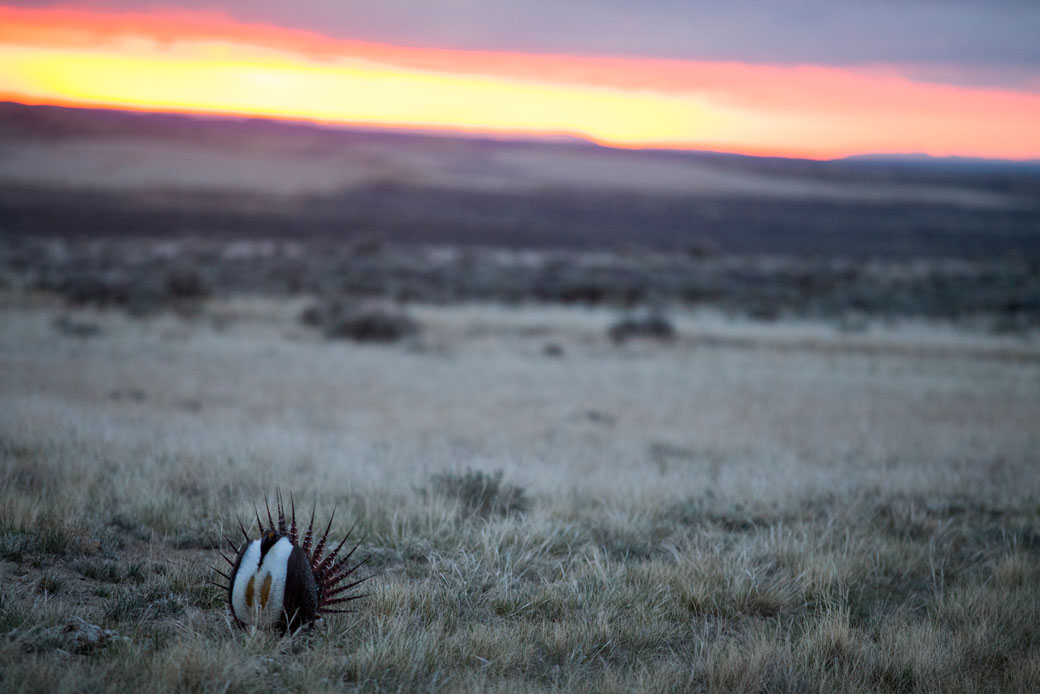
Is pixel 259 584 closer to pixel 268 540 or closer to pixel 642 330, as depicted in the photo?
pixel 268 540

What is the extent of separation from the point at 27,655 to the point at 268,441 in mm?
4430

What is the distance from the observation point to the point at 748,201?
10919cm

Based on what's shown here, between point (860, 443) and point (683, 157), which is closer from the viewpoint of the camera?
point (860, 443)

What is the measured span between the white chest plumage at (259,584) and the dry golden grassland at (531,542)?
0.10 m

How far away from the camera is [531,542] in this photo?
4391mm

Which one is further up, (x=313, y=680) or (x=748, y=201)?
(x=748, y=201)

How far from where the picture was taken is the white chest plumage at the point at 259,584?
3.08 m

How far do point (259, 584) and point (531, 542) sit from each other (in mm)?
1737

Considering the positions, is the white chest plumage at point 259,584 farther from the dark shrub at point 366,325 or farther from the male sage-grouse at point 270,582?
the dark shrub at point 366,325

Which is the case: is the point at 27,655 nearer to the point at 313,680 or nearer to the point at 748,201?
the point at 313,680

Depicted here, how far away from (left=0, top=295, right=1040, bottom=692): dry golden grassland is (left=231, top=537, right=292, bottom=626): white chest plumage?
10cm

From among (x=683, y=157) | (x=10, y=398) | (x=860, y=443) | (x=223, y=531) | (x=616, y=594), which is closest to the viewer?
(x=616, y=594)

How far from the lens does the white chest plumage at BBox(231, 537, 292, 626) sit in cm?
308

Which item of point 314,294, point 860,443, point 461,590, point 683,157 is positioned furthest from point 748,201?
point 461,590
